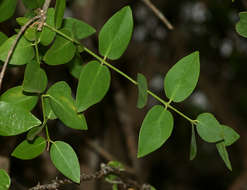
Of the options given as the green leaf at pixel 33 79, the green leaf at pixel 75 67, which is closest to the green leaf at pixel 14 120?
the green leaf at pixel 33 79

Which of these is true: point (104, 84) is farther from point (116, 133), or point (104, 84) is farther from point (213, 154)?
point (213, 154)

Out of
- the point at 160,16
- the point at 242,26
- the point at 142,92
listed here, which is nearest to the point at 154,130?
the point at 142,92

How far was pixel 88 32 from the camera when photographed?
1.50ft

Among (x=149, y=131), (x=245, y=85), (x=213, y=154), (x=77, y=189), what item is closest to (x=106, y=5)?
(x=77, y=189)

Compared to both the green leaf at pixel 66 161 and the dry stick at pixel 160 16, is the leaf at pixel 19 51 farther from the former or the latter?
the dry stick at pixel 160 16

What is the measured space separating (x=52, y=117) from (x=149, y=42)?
1.31 m

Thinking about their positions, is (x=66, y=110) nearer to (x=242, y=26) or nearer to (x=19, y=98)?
(x=19, y=98)

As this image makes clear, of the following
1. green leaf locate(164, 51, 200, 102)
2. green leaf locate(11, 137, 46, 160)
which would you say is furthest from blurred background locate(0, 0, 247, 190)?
green leaf locate(164, 51, 200, 102)

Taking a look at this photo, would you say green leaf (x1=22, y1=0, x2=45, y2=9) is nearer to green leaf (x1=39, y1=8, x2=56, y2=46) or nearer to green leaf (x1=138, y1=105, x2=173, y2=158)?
Answer: green leaf (x1=39, y1=8, x2=56, y2=46)

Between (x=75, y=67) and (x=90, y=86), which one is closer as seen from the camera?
(x=90, y=86)

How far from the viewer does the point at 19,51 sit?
41cm

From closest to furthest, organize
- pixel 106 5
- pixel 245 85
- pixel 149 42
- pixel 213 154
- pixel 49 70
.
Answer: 1. pixel 49 70
2. pixel 106 5
3. pixel 149 42
4. pixel 245 85
5. pixel 213 154

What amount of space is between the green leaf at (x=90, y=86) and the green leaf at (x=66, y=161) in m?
0.05

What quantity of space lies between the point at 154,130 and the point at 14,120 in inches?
5.2
